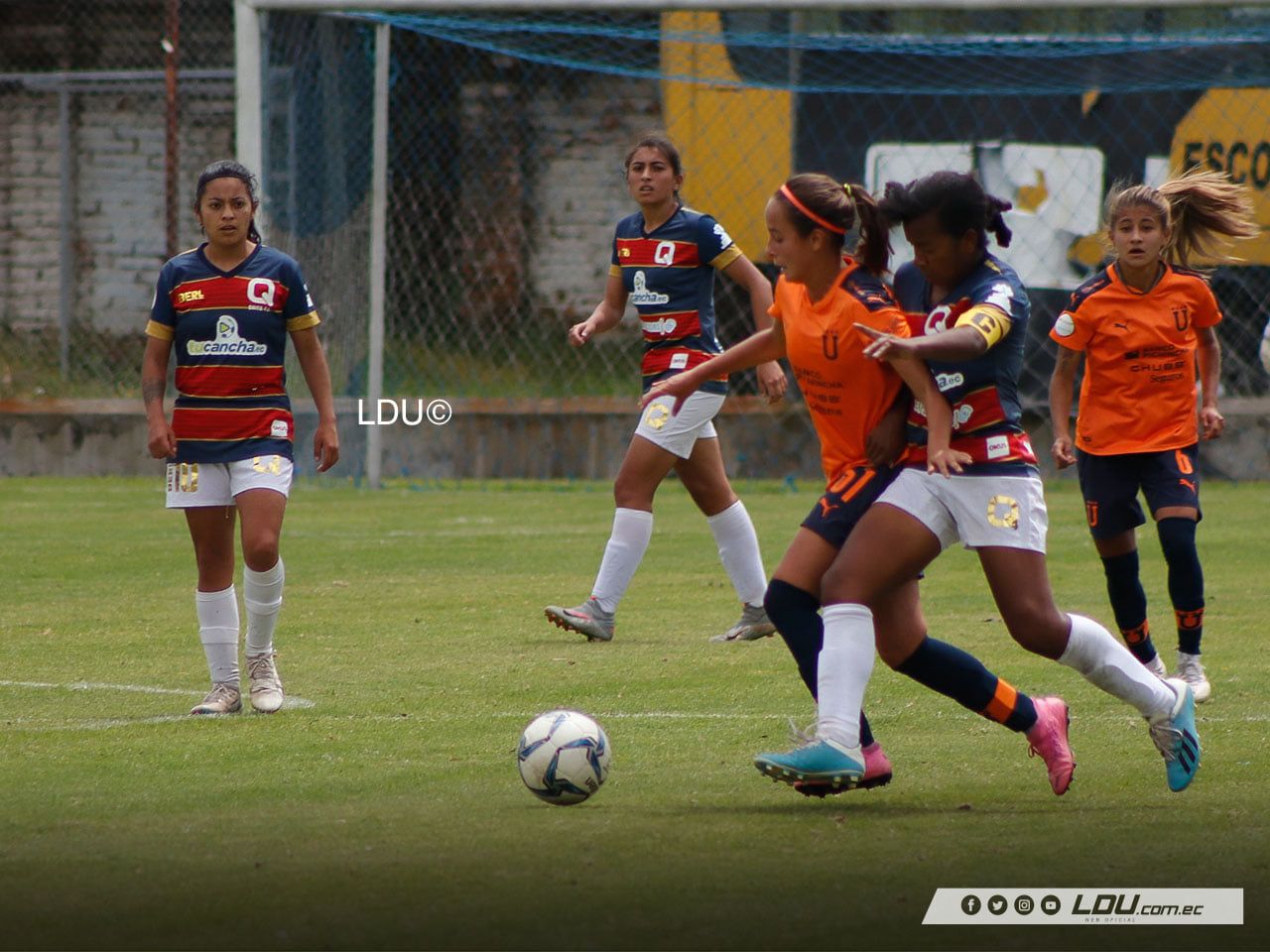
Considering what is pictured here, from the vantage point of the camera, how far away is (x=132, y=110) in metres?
19.4

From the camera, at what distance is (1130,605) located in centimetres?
694

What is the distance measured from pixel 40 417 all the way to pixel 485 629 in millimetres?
10515

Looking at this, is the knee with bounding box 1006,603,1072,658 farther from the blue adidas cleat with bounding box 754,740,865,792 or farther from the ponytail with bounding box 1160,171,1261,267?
the ponytail with bounding box 1160,171,1261,267

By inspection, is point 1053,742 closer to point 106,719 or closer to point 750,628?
point 106,719

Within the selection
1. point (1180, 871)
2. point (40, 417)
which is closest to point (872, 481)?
point (1180, 871)

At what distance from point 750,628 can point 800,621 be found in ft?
10.3

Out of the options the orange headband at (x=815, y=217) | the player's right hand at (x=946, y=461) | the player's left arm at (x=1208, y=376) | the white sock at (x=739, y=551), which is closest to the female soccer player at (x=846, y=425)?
the orange headband at (x=815, y=217)

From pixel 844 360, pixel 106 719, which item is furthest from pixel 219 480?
pixel 844 360

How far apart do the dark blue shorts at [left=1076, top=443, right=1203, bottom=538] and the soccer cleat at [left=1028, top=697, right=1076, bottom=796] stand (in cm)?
201

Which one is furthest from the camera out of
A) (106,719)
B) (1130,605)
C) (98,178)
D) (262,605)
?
(98,178)

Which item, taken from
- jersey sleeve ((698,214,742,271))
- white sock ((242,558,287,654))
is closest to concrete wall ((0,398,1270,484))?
jersey sleeve ((698,214,742,271))

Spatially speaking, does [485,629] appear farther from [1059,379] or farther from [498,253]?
[498,253]

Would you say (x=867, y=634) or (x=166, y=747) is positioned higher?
(x=867, y=634)

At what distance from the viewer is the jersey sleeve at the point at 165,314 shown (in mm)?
6328
